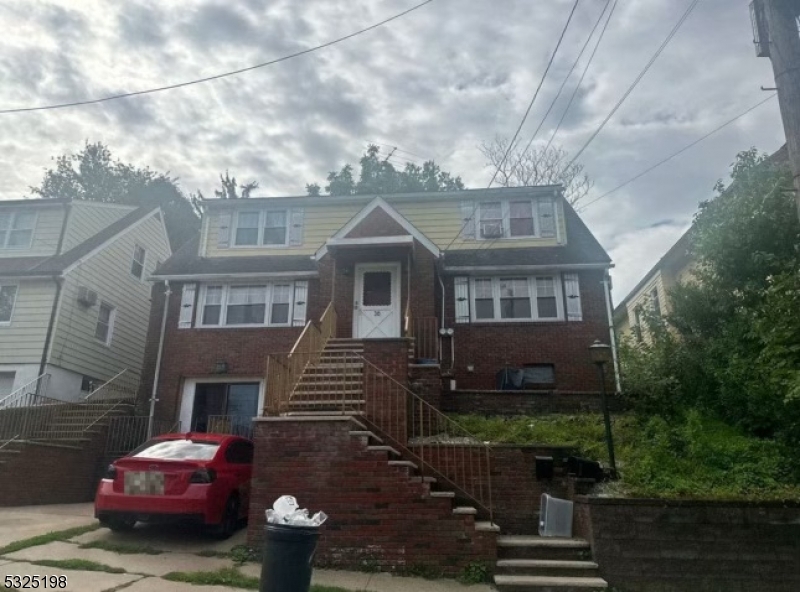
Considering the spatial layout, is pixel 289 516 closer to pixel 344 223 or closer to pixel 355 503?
pixel 355 503

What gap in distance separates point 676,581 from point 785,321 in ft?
11.0

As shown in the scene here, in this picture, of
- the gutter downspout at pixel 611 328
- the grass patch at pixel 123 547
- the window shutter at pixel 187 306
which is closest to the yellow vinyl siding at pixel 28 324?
the window shutter at pixel 187 306

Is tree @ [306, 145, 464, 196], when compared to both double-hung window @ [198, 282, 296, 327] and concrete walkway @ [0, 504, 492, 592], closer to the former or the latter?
double-hung window @ [198, 282, 296, 327]

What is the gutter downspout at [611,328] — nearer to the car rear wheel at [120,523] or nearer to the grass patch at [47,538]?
the car rear wheel at [120,523]

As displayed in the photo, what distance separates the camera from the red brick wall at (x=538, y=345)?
1407cm

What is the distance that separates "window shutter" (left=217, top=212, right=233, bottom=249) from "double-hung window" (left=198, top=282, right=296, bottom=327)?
181cm

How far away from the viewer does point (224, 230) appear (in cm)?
1714

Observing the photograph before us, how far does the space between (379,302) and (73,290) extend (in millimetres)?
9530

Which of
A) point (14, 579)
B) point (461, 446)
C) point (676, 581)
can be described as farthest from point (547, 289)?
point (14, 579)

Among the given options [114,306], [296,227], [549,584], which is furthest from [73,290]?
[549,584]

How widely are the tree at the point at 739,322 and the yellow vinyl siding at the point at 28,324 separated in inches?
613

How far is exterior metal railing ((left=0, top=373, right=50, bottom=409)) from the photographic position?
568 inches

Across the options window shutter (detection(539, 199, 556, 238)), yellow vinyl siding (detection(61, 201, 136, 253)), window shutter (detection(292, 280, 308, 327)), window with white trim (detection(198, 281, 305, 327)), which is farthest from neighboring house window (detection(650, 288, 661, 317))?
yellow vinyl siding (detection(61, 201, 136, 253))

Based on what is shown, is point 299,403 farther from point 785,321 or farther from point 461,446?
point 785,321
